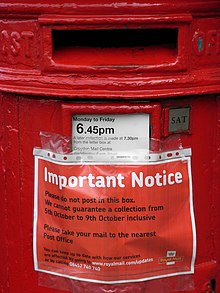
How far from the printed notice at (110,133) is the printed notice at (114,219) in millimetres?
62

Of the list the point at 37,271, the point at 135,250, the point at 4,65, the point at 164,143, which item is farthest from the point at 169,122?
the point at 37,271

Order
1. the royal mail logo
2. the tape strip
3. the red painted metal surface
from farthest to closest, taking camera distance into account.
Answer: the royal mail logo
the tape strip
the red painted metal surface

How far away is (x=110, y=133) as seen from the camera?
1.87 meters

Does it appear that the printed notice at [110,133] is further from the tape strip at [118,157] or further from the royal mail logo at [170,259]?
the royal mail logo at [170,259]

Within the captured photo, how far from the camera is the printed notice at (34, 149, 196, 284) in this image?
1893 mm

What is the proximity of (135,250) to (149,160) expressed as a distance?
329mm

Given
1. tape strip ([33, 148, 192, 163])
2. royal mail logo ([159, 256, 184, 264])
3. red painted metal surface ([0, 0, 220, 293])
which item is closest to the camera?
red painted metal surface ([0, 0, 220, 293])

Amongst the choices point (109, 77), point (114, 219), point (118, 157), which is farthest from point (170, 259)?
point (109, 77)

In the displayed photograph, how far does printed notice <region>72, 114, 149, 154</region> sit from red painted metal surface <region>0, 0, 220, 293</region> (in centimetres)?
3

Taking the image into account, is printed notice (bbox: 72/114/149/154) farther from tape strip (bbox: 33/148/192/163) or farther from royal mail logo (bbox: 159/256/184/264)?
royal mail logo (bbox: 159/256/184/264)

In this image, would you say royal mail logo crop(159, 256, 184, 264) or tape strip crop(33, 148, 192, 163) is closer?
tape strip crop(33, 148, 192, 163)

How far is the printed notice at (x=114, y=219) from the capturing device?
1.89 metres

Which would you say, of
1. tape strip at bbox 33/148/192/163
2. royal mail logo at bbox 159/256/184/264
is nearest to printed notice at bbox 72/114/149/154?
tape strip at bbox 33/148/192/163

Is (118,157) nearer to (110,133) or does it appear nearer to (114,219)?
(110,133)
